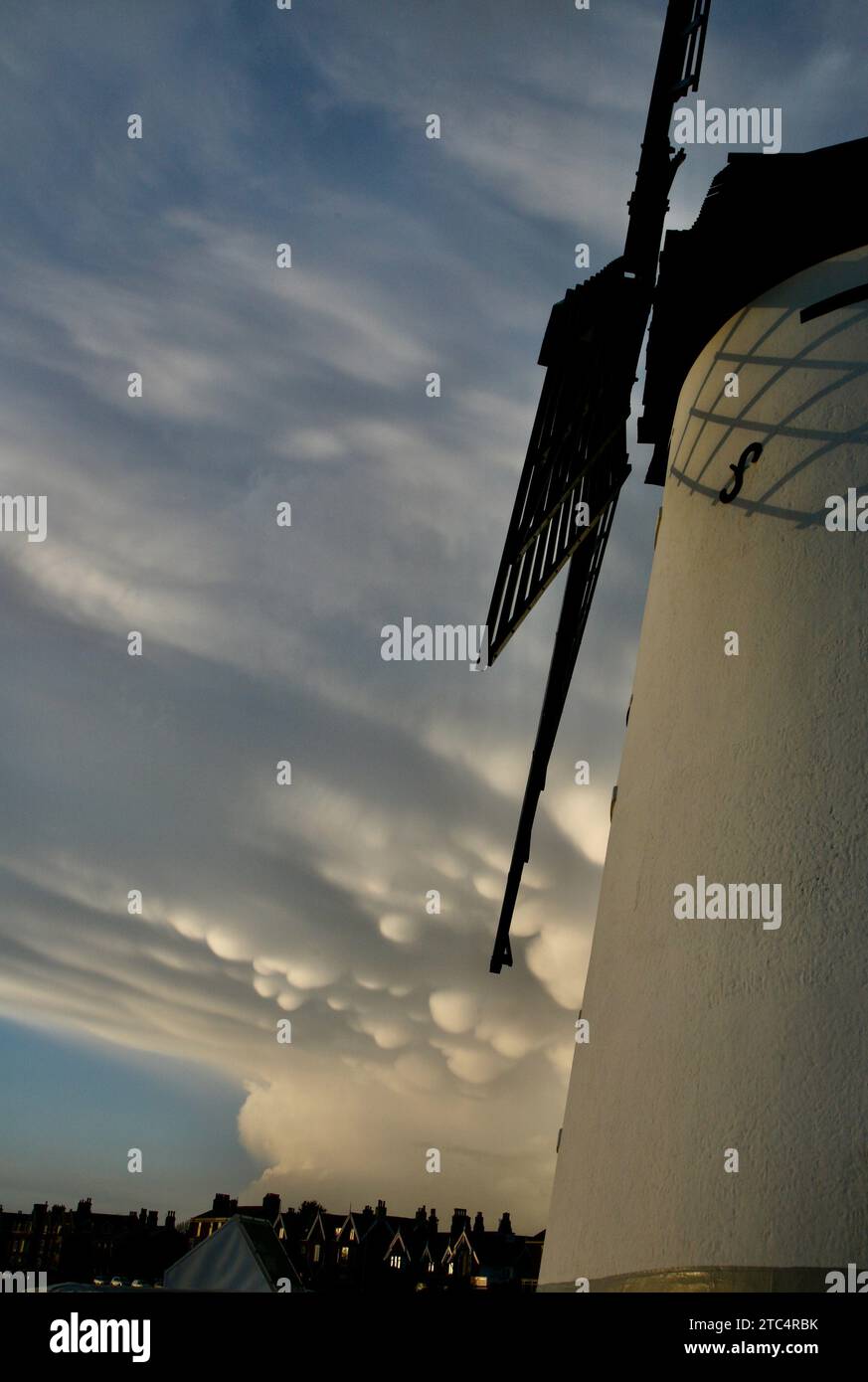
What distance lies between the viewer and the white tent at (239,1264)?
15.8ft

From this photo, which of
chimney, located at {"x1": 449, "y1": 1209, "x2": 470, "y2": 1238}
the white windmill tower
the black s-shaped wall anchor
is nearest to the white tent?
the white windmill tower

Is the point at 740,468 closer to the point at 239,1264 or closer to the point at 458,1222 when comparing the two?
the point at 239,1264

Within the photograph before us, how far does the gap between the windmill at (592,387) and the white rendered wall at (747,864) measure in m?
0.99

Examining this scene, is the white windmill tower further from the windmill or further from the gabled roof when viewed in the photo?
the gabled roof

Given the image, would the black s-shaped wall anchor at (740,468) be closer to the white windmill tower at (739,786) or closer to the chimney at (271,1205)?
the white windmill tower at (739,786)

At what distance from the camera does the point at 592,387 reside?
6.74m

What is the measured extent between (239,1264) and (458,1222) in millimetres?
60821

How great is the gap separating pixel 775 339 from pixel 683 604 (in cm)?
145

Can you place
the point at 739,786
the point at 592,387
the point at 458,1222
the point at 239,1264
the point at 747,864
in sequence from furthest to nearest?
the point at 458,1222 → the point at 592,387 → the point at 239,1264 → the point at 739,786 → the point at 747,864

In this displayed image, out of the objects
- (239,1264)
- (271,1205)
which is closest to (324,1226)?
(271,1205)

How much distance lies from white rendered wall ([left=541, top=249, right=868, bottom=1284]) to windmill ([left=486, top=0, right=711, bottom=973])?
988 mm

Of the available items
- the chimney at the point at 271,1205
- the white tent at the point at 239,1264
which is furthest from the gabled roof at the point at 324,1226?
the white tent at the point at 239,1264
